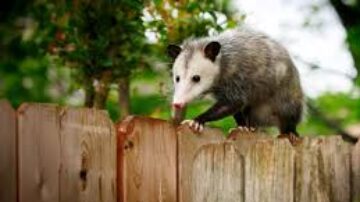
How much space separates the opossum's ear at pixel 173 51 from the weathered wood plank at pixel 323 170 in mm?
1394

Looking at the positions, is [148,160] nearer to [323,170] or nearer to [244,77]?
[323,170]

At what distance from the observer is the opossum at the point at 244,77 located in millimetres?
4496

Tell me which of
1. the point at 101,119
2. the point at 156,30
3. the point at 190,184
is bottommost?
the point at 190,184

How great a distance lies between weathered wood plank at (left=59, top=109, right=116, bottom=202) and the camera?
2.84m

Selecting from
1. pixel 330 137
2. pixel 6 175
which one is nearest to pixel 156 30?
pixel 330 137

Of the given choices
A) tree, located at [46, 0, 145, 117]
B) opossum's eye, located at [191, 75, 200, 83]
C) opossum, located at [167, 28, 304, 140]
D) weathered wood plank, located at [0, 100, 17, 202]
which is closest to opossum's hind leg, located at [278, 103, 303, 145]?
opossum, located at [167, 28, 304, 140]

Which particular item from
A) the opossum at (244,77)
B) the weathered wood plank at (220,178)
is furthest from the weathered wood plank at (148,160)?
the opossum at (244,77)

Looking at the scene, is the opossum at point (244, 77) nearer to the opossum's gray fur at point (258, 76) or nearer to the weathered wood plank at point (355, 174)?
the opossum's gray fur at point (258, 76)

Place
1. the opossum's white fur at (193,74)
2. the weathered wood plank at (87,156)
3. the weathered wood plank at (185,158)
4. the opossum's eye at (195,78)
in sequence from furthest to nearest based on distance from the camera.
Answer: the opossum's eye at (195,78)
the opossum's white fur at (193,74)
the weathered wood plank at (185,158)
the weathered wood plank at (87,156)

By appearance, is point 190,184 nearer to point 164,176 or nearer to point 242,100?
point 164,176

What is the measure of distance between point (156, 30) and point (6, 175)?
7.19 ft

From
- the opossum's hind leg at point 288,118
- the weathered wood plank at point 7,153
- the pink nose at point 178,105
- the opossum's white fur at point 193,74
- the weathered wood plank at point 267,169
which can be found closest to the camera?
the weathered wood plank at point 7,153

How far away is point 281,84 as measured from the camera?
474cm

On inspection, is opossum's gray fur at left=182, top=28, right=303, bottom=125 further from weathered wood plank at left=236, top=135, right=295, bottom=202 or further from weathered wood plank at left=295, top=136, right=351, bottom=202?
weathered wood plank at left=236, top=135, right=295, bottom=202
